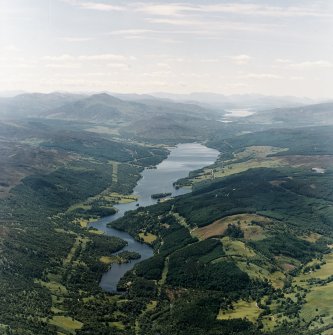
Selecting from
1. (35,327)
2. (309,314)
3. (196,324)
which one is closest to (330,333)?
(309,314)

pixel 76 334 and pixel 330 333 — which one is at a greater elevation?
pixel 330 333

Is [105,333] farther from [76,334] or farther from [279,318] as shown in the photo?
[279,318]

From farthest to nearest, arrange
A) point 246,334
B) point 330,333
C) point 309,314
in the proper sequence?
1. point 309,314
2. point 246,334
3. point 330,333

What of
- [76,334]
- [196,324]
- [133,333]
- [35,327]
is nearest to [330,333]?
[196,324]

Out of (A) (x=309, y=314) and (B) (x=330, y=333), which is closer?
(B) (x=330, y=333)

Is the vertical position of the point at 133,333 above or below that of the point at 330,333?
below

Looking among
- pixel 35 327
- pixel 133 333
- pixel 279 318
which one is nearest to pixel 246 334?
pixel 279 318

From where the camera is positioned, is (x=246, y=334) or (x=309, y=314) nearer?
(x=246, y=334)

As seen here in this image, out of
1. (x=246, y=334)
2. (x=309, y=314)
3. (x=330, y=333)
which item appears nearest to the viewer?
(x=330, y=333)

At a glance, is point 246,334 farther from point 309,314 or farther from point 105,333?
point 105,333
